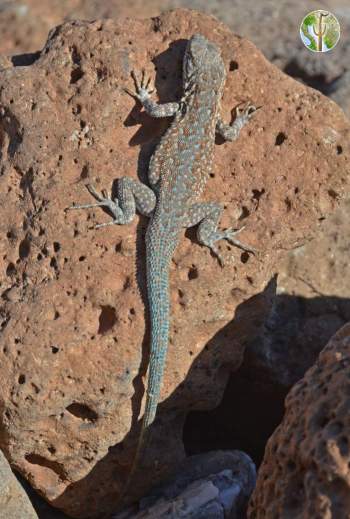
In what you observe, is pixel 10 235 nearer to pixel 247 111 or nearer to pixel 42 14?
pixel 247 111

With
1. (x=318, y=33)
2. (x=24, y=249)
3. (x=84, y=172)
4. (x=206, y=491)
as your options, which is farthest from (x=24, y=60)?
(x=206, y=491)

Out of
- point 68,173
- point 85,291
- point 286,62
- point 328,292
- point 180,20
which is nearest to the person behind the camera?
point 85,291

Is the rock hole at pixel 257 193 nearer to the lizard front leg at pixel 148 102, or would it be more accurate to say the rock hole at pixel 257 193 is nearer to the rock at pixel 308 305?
the lizard front leg at pixel 148 102

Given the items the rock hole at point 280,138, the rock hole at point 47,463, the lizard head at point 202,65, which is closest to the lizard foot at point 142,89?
the lizard head at point 202,65

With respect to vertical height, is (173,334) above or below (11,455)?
above

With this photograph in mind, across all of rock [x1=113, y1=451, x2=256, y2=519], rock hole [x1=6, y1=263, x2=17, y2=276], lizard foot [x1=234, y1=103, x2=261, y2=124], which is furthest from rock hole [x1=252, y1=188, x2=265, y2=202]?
rock [x1=113, y1=451, x2=256, y2=519]

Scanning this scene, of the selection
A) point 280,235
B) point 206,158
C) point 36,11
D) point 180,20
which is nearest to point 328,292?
point 280,235

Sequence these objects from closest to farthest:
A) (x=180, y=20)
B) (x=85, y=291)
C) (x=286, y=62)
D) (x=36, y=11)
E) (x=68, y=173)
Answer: (x=85, y=291) < (x=68, y=173) < (x=180, y=20) < (x=286, y=62) < (x=36, y=11)

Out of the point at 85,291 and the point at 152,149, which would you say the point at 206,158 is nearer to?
the point at 152,149
